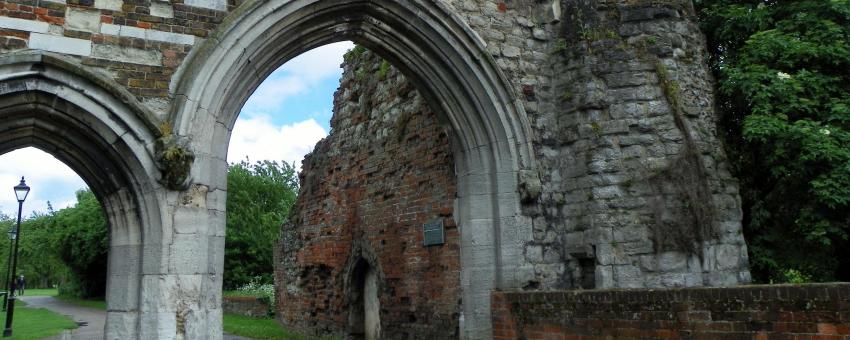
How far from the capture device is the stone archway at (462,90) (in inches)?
248

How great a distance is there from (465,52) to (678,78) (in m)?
2.25

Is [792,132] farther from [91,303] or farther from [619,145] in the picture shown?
[91,303]

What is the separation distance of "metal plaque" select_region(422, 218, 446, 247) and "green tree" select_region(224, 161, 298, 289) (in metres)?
14.6

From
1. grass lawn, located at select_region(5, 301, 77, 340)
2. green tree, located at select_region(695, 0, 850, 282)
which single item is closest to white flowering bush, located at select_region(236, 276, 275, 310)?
grass lawn, located at select_region(5, 301, 77, 340)

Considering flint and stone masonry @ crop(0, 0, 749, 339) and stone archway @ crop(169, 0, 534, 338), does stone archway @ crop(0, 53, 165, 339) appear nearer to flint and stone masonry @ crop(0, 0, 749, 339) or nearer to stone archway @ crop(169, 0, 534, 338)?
flint and stone masonry @ crop(0, 0, 749, 339)

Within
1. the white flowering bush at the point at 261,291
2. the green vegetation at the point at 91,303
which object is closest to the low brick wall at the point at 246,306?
the white flowering bush at the point at 261,291

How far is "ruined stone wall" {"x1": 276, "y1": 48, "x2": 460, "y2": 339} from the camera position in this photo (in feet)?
28.2

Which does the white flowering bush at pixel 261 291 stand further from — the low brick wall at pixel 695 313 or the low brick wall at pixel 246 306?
the low brick wall at pixel 695 313

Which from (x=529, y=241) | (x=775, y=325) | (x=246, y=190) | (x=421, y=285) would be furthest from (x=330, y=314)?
(x=246, y=190)

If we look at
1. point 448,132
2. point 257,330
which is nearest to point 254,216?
point 257,330

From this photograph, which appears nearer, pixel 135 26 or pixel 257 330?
pixel 135 26

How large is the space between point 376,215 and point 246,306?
968cm

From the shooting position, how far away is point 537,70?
7449 mm

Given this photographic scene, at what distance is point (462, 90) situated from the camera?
725 centimetres
